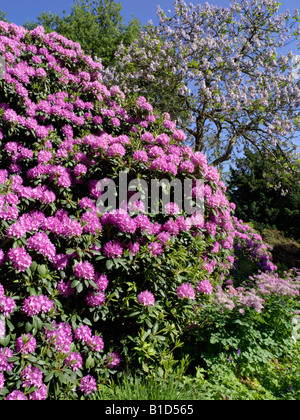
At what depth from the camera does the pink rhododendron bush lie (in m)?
2.52

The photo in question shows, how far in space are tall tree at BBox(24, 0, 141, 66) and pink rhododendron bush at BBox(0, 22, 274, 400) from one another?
1184cm

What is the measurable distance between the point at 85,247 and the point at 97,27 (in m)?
16.3

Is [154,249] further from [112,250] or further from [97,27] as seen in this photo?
[97,27]

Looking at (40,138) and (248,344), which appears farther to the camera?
(40,138)

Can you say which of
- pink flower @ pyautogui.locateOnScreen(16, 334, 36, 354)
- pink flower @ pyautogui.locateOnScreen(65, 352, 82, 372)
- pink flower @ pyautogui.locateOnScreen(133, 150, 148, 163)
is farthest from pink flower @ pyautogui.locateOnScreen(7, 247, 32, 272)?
pink flower @ pyautogui.locateOnScreen(133, 150, 148, 163)

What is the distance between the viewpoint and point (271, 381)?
3141 millimetres

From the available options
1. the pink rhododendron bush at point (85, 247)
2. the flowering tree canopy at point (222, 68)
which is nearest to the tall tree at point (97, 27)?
the flowering tree canopy at point (222, 68)

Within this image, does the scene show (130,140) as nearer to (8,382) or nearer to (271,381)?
(8,382)

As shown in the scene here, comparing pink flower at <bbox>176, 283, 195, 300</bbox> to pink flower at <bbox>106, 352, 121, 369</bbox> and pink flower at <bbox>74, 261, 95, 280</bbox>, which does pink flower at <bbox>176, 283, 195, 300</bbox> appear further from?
pink flower at <bbox>74, 261, 95, 280</bbox>

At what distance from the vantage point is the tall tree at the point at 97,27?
48.8 feet

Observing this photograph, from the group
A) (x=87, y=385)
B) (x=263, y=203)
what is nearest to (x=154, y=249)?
(x=87, y=385)

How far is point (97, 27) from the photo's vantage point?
52.1ft
